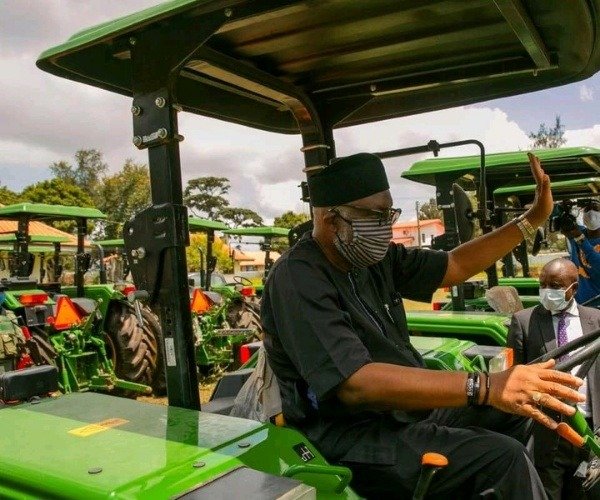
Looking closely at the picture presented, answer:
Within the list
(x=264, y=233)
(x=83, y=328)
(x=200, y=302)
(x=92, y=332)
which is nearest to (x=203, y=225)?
(x=200, y=302)

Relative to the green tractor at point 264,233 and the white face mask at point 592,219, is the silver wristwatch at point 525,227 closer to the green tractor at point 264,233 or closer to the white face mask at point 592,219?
the white face mask at point 592,219

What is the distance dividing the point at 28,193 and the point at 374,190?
37960mm

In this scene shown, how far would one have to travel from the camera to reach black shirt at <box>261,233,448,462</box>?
5.68 feet

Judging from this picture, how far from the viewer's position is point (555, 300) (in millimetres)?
3746

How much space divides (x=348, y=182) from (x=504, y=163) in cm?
351

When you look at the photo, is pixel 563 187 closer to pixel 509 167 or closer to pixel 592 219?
pixel 592 219

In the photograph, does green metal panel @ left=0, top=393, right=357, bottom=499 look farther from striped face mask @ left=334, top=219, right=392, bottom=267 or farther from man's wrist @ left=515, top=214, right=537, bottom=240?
man's wrist @ left=515, top=214, right=537, bottom=240

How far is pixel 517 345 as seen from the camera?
372 centimetres

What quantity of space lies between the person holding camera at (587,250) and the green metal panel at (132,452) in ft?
14.5

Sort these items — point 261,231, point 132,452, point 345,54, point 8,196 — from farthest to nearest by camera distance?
1. point 8,196
2. point 261,231
3. point 345,54
4. point 132,452

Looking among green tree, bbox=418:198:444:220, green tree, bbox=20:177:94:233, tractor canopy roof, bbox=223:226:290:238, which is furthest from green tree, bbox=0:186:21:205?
tractor canopy roof, bbox=223:226:290:238

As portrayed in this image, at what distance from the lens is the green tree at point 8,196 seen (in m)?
35.1

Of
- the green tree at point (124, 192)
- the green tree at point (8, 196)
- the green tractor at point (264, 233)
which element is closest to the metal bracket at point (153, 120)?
the green tractor at point (264, 233)

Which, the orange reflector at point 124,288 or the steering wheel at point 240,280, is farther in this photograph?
the steering wheel at point 240,280
